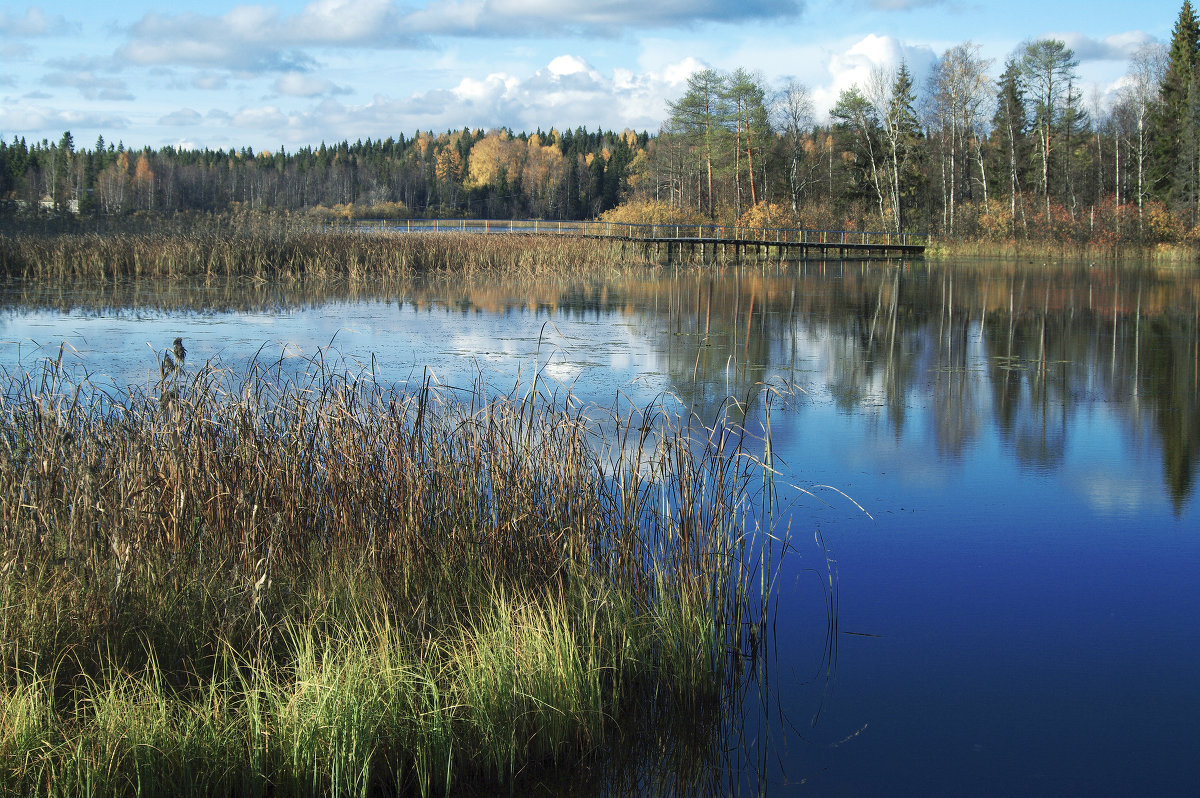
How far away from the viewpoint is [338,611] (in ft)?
13.6

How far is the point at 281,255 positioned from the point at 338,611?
2145 centimetres

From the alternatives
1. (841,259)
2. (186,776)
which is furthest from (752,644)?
(841,259)

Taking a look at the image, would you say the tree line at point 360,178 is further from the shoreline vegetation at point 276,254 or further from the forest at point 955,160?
the shoreline vegetation at point 276,254

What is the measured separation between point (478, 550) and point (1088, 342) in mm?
12220

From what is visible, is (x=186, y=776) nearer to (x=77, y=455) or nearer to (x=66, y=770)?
(x=66, y=770)

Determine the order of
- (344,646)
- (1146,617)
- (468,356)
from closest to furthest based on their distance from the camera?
(344,646), (1146,617), (468,356)

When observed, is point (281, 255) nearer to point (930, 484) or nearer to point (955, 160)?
point (930, 484)

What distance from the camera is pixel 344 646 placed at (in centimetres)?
382

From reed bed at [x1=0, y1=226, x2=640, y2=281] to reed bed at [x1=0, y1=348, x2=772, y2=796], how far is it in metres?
18.3

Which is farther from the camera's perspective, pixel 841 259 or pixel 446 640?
pixel 841 259

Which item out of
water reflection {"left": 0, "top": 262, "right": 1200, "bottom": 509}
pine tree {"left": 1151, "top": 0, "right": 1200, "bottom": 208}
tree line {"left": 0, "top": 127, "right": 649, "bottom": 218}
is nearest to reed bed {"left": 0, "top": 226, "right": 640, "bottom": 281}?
water reflection {"left": 0, "top": 262, "right": 1200, "bottom": 509}

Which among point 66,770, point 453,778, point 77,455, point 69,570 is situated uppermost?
point 77,455

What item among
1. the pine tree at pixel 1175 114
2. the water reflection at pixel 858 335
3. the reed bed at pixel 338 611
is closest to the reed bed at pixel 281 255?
the water reflection at pixel 858 335

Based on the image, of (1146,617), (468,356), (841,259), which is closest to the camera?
(1146,617)
